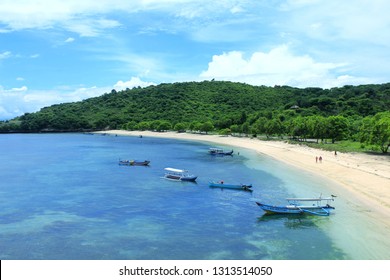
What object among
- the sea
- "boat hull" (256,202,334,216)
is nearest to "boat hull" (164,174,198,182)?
the sea

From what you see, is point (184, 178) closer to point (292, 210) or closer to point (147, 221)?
point (147, 221)

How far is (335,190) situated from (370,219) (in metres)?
13.0

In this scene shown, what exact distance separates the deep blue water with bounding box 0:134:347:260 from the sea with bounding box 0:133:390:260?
0.28 ft

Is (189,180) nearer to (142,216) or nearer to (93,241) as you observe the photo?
(142,216)

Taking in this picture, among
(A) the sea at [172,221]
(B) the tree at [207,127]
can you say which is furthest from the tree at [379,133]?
(B) the tree at [207,127]

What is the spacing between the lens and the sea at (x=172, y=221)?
26.7 metres

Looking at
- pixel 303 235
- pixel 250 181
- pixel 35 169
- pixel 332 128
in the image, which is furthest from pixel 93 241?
pixel 332 128

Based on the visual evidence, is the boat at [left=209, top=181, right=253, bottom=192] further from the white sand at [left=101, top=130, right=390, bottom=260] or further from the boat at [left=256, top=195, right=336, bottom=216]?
the boat at [left=256, top=195, right=336, bottom=216]

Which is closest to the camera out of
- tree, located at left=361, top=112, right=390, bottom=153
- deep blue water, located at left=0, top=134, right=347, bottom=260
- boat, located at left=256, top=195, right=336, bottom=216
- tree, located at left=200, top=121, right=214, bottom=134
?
deep blue water, located at left=0, top=134, right=347, bottom=260

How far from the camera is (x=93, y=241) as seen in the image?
29094mm

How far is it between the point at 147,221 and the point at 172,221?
2.38 metres

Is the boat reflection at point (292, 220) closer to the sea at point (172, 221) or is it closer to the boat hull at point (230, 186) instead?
the sea at point (172, 221)

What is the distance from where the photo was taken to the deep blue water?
2692 cm

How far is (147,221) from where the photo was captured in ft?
113
